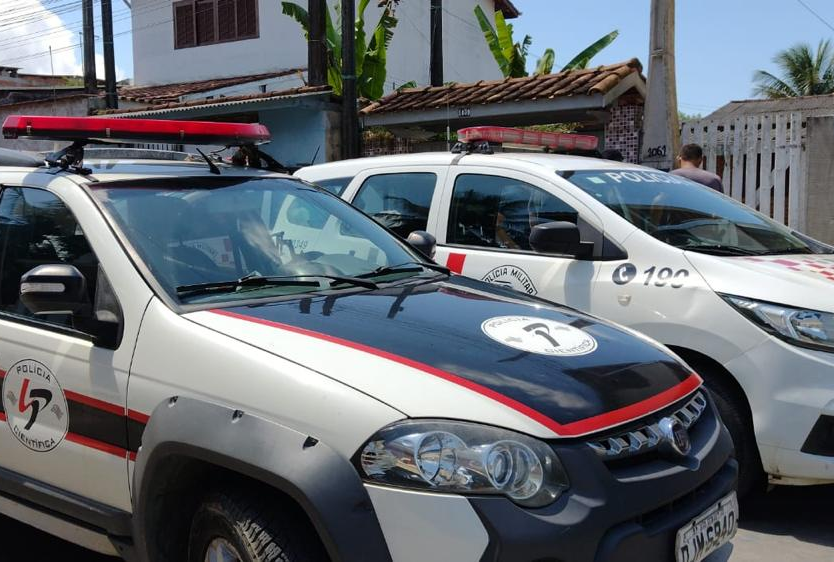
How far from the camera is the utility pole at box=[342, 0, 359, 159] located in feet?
40.4

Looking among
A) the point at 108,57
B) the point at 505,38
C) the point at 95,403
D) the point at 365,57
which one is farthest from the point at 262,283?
the point at 108,57

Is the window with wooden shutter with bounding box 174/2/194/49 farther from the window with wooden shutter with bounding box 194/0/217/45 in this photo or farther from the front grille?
the front grille

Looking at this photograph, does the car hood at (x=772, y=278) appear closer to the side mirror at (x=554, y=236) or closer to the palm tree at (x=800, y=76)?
the side mirror at (x=554, y=236)

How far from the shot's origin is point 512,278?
455cm

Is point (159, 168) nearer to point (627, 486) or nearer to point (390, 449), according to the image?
point (390, 449)

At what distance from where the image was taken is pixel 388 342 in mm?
2303

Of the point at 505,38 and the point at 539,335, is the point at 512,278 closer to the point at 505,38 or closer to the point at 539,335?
the point at 539,335

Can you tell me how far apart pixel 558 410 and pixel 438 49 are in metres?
14.9

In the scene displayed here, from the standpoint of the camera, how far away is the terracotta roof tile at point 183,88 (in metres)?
19.6

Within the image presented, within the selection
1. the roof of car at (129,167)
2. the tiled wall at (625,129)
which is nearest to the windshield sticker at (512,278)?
the roof of car at (129,167)

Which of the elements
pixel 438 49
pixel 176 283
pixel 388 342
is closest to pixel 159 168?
pixel 176 283

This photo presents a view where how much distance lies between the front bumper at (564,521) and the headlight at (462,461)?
0.03 metres

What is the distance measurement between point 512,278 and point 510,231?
342 mm

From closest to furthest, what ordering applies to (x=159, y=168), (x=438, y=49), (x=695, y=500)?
(x=695, y=500), (x=159, y=168), (x=438, y=49)
